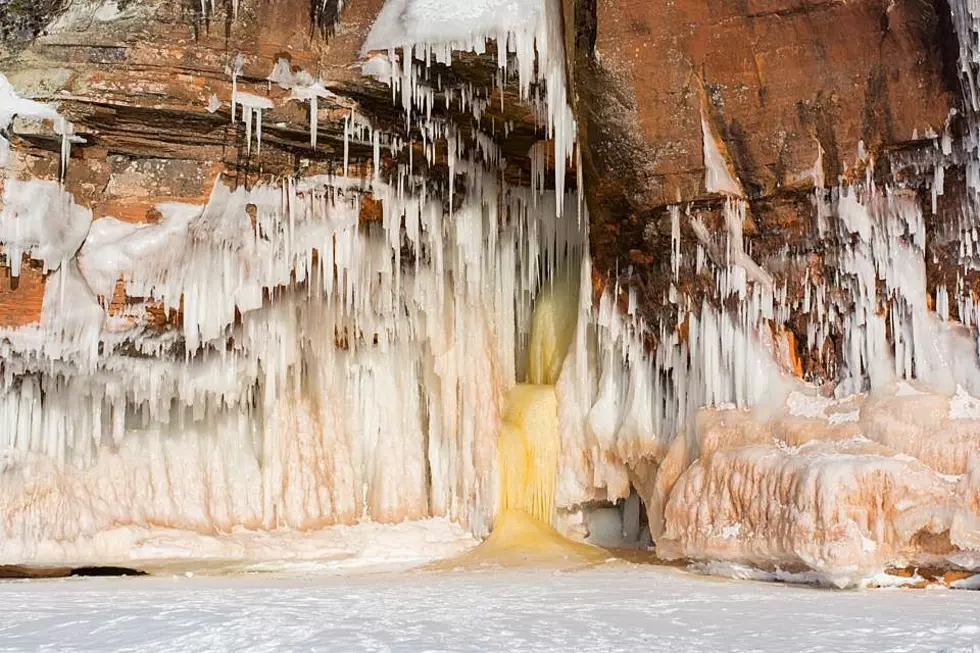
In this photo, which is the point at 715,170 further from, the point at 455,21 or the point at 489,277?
the point at 489,277

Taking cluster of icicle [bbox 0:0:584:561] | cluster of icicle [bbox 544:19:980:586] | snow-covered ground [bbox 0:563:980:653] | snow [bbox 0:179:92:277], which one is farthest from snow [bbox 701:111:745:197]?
snow [bbox 0:179:92:277]

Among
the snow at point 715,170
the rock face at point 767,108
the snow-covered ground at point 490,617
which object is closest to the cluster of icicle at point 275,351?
the rock face at point 767,108

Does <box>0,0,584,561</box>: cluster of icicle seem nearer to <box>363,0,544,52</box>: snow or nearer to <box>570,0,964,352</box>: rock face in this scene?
<box>363,0,544,52</box>: snow

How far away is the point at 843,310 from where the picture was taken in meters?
9.70

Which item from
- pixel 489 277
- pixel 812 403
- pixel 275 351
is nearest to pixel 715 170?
pixel 812 403

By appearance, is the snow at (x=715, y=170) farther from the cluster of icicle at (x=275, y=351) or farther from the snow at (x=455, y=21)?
the snow at (x=455, y=21)

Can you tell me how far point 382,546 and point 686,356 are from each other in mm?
3823

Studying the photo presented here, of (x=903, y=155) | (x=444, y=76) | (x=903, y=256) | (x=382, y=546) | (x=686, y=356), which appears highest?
(x=444, y=76)

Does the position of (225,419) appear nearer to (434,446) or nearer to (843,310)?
(434,446)

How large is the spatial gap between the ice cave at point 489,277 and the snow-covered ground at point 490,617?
1568 millimetres

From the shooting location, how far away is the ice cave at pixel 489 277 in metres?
9.07

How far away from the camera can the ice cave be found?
9.07m

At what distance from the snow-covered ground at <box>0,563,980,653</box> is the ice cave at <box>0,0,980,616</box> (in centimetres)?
157

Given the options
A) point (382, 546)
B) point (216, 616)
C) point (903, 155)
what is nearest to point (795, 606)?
point (216, 616)
